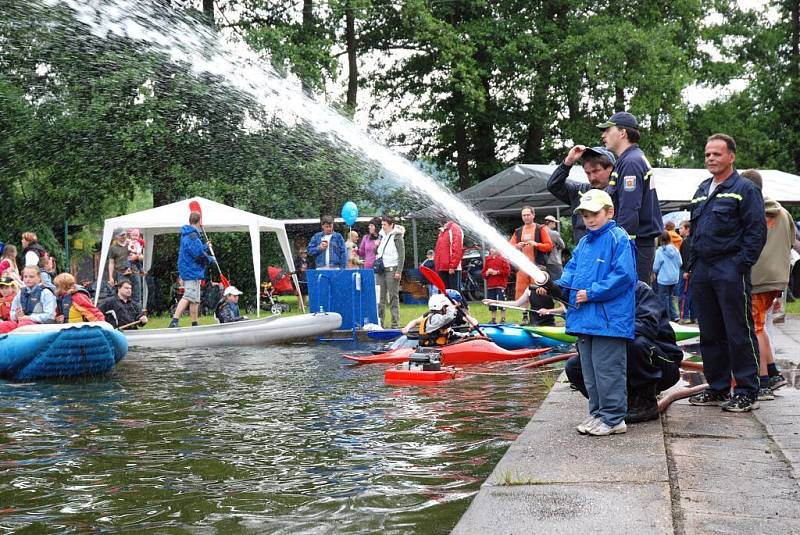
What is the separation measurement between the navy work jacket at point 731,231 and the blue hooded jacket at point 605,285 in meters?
1.02

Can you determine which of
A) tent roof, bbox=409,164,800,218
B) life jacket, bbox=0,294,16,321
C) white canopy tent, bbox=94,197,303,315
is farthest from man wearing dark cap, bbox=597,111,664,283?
white canopy tent, bbox=94,197,303,315

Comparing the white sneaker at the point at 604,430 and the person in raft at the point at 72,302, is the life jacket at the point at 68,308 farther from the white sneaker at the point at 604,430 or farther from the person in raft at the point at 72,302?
the white sneaker at the point at 604,430

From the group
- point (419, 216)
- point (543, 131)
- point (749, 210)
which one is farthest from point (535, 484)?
point (543, 131)

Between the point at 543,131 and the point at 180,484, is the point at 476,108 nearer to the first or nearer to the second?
the point at 543,131

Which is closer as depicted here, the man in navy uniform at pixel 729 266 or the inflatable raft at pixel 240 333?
the man in navy uniform at pixel 729 266

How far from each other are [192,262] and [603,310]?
38.6 ft

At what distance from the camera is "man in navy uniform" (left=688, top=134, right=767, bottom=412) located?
247 inches

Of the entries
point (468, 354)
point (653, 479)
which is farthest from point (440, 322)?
point (653, 479)

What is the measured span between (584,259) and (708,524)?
2343 millimetres

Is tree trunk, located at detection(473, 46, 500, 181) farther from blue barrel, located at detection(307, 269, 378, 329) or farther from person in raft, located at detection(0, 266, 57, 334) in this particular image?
person in raft, located at detection(0, 266, 57, 334)

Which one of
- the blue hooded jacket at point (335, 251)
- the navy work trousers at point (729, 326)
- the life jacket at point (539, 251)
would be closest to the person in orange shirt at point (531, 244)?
the life jacket at point (539, 251)

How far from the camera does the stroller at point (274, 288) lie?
926 inches

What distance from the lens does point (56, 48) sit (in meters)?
24.0

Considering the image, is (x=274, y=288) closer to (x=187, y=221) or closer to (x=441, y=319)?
(x=187, y=221)
